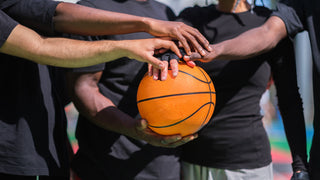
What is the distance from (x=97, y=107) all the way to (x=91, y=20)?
0.61 meters

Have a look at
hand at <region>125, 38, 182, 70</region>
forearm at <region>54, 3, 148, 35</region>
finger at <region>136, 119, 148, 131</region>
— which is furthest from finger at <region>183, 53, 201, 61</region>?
finger at <region>136, 119, 148, 131</region>

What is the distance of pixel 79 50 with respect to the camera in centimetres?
168

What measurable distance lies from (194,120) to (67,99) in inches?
42.7

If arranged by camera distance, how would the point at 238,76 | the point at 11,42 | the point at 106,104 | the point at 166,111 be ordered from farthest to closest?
the point at 238,76
the point at 106,104
the point at 166,111
the point at 11,42

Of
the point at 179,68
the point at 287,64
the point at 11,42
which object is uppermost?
the point at 11,42

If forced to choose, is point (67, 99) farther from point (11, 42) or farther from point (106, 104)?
point (11, 42)

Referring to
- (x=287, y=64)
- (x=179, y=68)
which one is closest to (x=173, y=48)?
(x=179, y=68)

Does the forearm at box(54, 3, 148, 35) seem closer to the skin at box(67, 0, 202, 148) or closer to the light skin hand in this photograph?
the light skin hand

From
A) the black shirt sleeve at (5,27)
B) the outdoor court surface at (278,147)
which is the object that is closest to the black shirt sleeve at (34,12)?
the black shirt sleeve at (5,27)

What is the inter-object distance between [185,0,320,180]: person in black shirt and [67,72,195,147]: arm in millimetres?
710

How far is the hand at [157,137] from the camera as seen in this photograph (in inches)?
71.9

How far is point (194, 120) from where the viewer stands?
5.72 ft

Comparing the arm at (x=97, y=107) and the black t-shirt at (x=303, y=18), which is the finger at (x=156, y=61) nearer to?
the arm at (x=97, y=107)

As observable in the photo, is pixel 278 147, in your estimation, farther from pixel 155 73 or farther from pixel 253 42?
pixel 155 73
